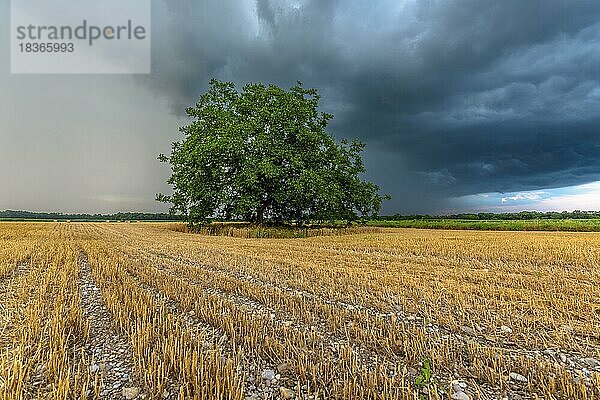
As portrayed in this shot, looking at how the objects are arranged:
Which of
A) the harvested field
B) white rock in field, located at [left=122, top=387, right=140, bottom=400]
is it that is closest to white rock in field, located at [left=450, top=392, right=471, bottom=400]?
the harvested field

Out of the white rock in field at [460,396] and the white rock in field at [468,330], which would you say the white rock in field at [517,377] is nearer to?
the white rock in field at [460,396]

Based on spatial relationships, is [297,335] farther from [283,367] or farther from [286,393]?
[286,393]

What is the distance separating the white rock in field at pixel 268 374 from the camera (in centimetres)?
360

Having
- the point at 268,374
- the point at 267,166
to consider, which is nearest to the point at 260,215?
the point at 267,166

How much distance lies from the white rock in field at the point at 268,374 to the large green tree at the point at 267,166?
2219cm

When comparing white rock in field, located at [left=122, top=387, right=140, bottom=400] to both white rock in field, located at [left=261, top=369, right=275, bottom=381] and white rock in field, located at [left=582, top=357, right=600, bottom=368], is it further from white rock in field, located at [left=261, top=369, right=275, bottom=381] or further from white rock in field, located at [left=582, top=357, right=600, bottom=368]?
white rock in field, located at [left=582, top=357, right=600, bottom=368]

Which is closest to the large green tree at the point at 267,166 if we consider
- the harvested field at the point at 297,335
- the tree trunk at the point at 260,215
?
the tree trunk at the point at 260,215

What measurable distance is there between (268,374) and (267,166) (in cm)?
2265

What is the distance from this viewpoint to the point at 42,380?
3484 mm

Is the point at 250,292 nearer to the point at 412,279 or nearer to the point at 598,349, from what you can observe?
the point at 412,279

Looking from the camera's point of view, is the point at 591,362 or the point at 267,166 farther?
the point at 267,166

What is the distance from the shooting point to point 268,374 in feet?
12.1

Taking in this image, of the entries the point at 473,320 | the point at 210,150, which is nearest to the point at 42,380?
the point at 473,320

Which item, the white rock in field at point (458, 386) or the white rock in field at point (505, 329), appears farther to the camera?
the white rock in field at point (505, 329)
